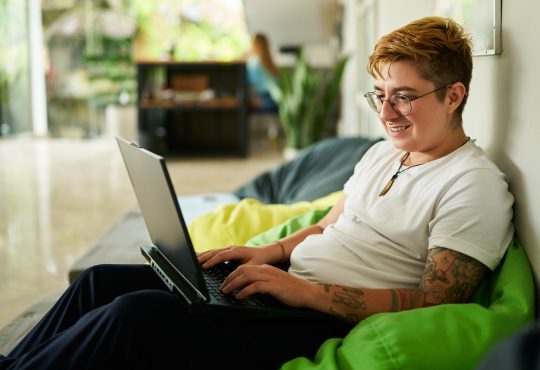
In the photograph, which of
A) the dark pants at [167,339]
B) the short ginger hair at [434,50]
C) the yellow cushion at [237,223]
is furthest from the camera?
the yellow cushion at [237,223]

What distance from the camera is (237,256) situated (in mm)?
1667

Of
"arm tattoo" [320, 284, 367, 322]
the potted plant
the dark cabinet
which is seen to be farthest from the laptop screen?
the dark cabinet

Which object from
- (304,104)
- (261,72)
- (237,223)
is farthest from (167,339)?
(261,72)

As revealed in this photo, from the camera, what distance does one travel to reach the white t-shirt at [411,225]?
135 centimetres

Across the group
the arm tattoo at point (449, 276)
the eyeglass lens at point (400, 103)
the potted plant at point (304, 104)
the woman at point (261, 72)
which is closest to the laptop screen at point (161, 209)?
the arm tattoo at point (449, 276)

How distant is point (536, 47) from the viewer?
1369 mm

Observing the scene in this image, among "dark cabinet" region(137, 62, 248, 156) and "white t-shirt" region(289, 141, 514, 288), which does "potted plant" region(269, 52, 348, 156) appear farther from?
"white t-shirt" region(289, 141, 514, 288)

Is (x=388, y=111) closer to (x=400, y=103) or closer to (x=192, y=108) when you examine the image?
(x=400, y=103)

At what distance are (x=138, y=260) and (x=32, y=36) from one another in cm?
778

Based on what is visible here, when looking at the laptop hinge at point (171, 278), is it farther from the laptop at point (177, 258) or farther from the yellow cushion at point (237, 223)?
the yellow cushion at point (237, 223)

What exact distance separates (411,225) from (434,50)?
0.36m

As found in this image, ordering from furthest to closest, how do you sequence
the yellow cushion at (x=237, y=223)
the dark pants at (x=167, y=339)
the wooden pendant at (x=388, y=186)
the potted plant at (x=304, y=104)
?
the potted plant at (x=304, y=104) → the yellow cushion at (x=237, y=223) → the wooden pendant at (x=388, y=186) → the dark pants at (x=167, y=339)

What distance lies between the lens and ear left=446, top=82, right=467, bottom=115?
Result: 1485mm

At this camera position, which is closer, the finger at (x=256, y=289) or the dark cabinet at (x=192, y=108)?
the finger at (x=256, y=289)
